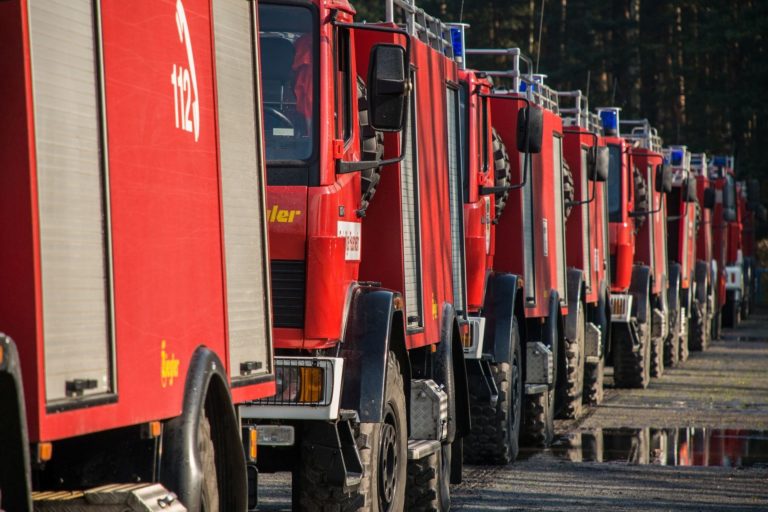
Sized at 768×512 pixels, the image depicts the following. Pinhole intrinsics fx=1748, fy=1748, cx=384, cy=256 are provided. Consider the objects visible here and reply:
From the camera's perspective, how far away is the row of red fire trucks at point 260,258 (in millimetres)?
4816

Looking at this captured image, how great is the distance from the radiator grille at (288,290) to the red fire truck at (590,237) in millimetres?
9860

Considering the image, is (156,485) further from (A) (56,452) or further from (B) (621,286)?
(B) (621,286)

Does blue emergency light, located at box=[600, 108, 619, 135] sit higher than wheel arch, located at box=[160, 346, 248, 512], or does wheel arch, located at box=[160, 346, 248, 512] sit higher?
blue emergency light, located at box=[600, 108, 619, 135]

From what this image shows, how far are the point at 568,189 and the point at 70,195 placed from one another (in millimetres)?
13922

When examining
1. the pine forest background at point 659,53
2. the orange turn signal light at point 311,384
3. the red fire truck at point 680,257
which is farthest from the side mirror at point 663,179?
the pine forest background at point 659,53

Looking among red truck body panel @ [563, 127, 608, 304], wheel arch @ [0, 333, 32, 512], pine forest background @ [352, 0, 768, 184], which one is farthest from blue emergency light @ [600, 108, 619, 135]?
pine forest background @ [352, 0, 768, 184]

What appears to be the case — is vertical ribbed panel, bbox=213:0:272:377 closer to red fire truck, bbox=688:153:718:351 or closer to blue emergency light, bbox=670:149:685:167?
red fire truck, bbox=688:153:718:351

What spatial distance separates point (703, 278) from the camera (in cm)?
3109

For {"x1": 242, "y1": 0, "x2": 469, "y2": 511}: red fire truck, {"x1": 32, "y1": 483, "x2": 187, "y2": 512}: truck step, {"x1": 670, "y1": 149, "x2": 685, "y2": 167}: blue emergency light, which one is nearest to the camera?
{"x1": 32, "y1": 483, "x2": 187, "y2": 512}: truck step

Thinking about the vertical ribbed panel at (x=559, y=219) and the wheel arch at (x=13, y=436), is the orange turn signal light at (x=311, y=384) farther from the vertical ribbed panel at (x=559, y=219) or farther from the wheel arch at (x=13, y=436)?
the vertical ribbed panel at (x=559, y=219)

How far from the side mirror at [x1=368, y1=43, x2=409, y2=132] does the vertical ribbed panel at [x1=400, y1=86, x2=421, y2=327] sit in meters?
1.50

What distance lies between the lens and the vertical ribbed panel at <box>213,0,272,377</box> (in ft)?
22.0

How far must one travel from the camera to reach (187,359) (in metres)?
6.01

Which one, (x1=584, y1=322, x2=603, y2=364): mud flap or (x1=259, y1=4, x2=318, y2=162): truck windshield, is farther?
(x1=584, y1=322, x2=603, y2=364): mud flap
